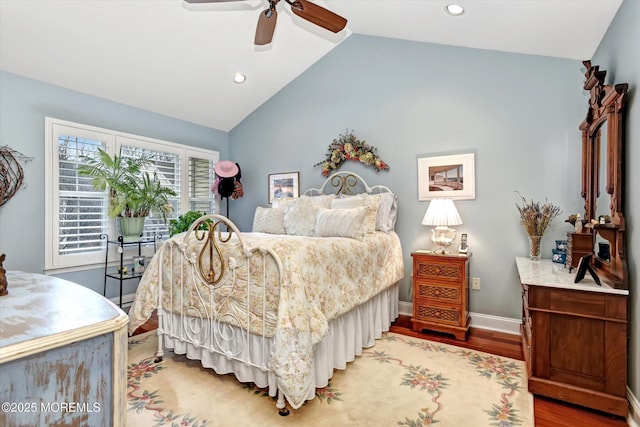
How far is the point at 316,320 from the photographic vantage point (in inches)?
77.2

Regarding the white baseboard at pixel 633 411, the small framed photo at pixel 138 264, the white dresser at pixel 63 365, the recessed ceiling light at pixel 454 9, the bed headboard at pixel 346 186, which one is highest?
the recessed ceiling light at pixel 454 9

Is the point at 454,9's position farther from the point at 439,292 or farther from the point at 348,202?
the point at 439,292

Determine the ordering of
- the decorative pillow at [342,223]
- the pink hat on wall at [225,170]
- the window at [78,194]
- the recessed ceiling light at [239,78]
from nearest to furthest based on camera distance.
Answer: the decorative pillow at [342,223], the window at [78,194], the recessed ceiling light at [239,78], the pink hat on wall at [225,170]

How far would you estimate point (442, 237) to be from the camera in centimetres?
332

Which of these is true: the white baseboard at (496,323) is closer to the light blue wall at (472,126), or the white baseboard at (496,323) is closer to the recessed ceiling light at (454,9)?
the light blue wall at (472,126)

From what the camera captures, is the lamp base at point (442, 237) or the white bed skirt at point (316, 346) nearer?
the white bed skirt at point (316, 346)

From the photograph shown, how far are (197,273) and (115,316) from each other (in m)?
1.50

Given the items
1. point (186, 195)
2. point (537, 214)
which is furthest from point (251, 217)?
point (537, 214)

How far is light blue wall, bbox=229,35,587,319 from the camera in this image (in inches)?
117

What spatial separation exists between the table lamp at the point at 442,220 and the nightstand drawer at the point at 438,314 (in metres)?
0.56

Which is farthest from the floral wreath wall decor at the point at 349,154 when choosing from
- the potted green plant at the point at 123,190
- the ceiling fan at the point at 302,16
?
the potted green plant at the point at 123,190

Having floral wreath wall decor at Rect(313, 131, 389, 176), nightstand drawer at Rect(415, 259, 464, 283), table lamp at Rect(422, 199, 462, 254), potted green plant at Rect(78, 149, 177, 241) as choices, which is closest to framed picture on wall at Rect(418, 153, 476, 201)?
table lamp at Rect(422, 199, 462, 254)

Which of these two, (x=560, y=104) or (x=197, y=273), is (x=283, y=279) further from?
(x=560, y=104)

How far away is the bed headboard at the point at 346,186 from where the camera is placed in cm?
392
